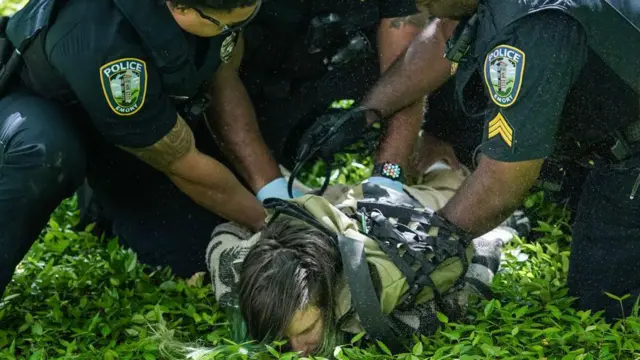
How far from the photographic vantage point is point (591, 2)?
3689 millimetres

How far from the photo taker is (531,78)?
3.66 metres

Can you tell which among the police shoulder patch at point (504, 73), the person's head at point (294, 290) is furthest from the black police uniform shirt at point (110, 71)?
the police shoulder patch at point (504, 73)

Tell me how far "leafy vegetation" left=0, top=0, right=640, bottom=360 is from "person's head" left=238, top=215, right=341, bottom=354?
89 mm

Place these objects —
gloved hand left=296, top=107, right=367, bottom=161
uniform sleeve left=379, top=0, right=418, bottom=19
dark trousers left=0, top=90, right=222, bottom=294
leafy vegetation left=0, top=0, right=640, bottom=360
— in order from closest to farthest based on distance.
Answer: leafy vegetation left=0, top=0, right=640, bottom=360
dark trousers left=0, top=90, right=222, bottom=294
gloved hand left=296, top=107, right=367, bottom=161
uniform sleeve left=379, top=0, right=418, bottom=19

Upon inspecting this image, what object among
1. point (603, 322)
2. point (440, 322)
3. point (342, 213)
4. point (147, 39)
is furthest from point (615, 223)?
point (147, 39)

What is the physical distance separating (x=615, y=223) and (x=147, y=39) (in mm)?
A: 1927

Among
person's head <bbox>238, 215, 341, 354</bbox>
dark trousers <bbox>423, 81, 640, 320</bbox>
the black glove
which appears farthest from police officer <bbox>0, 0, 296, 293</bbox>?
dark trousers <bbox>423, 81, 640, 320</bbox>

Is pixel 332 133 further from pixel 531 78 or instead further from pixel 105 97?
pixel 531 78

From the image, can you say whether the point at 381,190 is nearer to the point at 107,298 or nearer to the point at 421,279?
the point at 421,279

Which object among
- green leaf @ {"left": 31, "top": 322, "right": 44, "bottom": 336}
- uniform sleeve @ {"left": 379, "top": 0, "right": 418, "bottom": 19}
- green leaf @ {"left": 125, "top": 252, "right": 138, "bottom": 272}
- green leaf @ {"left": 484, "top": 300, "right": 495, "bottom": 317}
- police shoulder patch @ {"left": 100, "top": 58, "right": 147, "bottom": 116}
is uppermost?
police shoulder patch @ {"left": 100, "top": 58, "right": 147, "bottom": 116}

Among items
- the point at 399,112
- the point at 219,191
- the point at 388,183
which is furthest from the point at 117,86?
the point at 399,112

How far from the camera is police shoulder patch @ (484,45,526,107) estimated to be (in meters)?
3.66

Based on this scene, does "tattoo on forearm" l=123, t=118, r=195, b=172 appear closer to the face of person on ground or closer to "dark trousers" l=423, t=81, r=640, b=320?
the face of person on ground

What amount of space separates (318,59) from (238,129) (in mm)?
650
